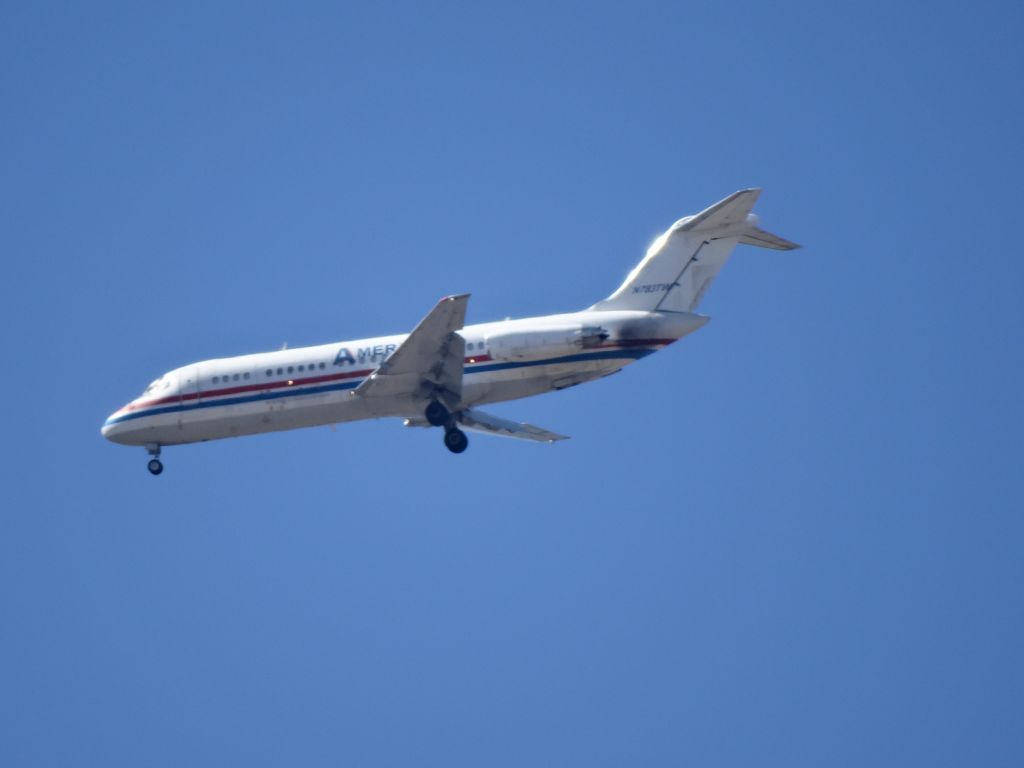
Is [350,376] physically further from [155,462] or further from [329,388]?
[155,462]

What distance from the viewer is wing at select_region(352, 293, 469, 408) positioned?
41250mm

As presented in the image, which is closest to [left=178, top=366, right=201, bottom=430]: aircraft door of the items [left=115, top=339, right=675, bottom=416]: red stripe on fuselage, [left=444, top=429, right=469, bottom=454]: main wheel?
[left=115, top=339, right=675, bottom=416]: red stripe on fuselage

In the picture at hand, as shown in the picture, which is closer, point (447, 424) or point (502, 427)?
point (447, 424)

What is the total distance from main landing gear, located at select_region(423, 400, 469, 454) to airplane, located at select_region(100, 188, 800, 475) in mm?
26

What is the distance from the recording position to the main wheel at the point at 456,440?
4416cm

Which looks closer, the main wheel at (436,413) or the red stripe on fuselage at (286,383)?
the red stripe on fuselage at (286,383)

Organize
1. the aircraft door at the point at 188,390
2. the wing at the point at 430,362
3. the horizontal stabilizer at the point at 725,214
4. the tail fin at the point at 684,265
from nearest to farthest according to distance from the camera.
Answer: the wing at the point at 430,362, the horizontal stabilizer at the point at 725,214, the tail fin at the point at 684,265, the aircraft door at the point at 188,390

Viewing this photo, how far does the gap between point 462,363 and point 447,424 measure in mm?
2038

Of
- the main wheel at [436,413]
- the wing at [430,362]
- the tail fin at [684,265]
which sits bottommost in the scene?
the main wheel at [436,413]

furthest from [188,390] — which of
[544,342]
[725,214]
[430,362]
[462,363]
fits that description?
[725,214]

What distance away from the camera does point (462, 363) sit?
42719 mm

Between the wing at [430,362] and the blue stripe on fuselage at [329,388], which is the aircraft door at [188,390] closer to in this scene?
the blue stripe on fuselage at [329,388]

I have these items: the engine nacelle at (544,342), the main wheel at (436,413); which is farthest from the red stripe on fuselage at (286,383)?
the main wheel at (436,413)

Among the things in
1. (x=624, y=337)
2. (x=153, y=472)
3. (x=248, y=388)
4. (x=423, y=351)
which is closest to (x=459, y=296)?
(x=423, y=351)
